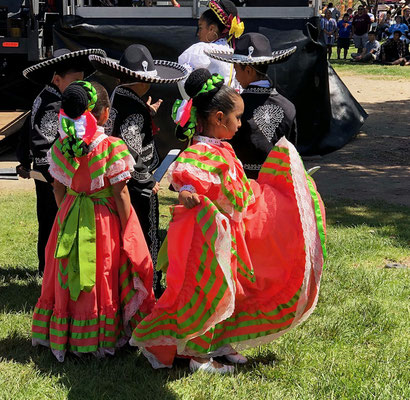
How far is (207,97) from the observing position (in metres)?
3.62

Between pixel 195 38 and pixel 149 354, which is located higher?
pixel 195 38

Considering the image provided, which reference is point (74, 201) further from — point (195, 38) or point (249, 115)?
point (195, 38)

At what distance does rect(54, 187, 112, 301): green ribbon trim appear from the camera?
381 centimetres

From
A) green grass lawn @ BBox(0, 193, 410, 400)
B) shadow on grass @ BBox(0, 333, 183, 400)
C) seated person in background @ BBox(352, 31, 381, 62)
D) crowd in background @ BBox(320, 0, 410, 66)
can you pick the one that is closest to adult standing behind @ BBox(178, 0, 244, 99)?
green grass lawn @ BBox(0, 193, 410, 400)

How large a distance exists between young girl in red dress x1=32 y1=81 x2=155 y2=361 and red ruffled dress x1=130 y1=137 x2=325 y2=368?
282 millimetres

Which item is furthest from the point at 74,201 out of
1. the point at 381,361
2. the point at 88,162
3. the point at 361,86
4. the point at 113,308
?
the point at 361,86

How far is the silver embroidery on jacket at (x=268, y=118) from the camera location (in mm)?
4430

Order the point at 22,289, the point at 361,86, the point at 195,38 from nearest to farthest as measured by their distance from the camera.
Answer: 1. the point at 22,289
2. the point at 195,38
3. the point at 361,86

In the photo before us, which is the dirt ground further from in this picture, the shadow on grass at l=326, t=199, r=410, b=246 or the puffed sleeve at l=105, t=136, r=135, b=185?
the puffed sleeve at l=105, t=136, r=135, b=185

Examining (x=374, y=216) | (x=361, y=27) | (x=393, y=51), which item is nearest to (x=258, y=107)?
(x=374, y=216)

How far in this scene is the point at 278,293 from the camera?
A: 361 cm

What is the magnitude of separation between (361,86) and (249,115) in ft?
45.2

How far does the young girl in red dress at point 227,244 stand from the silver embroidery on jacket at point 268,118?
27.9 inches

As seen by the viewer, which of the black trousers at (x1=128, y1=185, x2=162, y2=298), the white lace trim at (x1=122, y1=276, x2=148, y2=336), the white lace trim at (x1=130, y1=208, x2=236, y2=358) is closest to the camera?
the white lace trim at (x1=130, y1=208, x2=236, y2=358)
